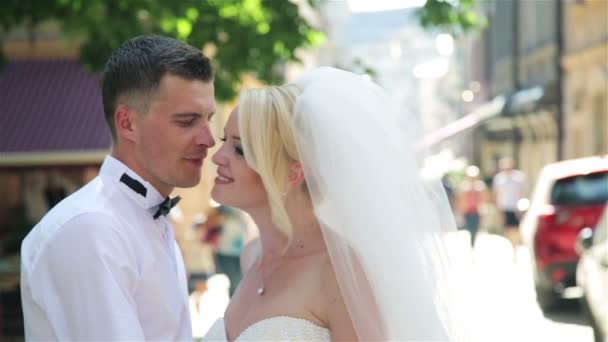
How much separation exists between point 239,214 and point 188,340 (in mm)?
9288

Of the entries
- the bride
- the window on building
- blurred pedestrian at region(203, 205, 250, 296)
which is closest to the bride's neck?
the bride

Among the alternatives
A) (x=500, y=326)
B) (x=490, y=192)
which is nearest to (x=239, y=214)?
(x=500, y=326)

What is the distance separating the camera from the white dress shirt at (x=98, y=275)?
8.48ft

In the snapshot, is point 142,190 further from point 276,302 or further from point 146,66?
point 276,302

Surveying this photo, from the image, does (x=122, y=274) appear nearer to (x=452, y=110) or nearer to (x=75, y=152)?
(x=75, y=152)

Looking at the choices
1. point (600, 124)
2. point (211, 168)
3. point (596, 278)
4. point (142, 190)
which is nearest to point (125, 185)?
point (142, 190)

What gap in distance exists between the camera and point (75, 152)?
14.5 m

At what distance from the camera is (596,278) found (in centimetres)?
865

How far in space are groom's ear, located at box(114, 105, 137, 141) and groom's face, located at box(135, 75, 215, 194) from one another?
0.8 inches

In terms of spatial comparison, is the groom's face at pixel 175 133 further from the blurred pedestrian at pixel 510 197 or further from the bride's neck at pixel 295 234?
the blurred pedestrian at pixel 510 197

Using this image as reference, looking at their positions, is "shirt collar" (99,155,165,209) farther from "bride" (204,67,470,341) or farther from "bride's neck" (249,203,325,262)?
"bride's neck" (249,203,325,262)

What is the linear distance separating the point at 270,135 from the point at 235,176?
0.18 m

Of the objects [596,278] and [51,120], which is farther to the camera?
[51,120]

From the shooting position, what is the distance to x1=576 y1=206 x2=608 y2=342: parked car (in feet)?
27.3
